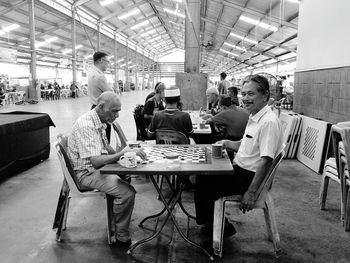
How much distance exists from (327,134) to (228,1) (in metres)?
9.76

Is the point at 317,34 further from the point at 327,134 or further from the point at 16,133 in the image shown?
the point at 16,133

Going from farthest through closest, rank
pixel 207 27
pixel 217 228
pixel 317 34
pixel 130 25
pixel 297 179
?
pixel 130 25
pixel 207 27
pixel 317 34
pixel 297 179
pixel 217 228

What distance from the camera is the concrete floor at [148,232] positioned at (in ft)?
7.57

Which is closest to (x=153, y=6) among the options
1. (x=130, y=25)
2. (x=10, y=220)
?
(x=130, y=25)

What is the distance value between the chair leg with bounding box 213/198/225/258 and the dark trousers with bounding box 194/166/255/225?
5 centimetres

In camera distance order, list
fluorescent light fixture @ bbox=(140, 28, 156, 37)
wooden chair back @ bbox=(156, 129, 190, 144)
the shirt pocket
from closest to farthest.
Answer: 1. the shirt pocket
2. wooden chair back @ bbox=(156, 129, 190, 144)
3. fluorescent light fixture @ bbox=(140, 28, 156, 37)

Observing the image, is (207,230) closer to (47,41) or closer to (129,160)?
(129,160)

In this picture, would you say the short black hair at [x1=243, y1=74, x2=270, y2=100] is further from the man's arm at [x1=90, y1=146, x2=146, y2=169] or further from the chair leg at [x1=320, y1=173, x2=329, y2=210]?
the chair leg at [x1=320, y1=173, x2=329, y2=210]

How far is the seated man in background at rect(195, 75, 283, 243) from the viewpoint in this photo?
6.75 feet

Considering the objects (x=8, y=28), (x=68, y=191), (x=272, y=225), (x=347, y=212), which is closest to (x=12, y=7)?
(x=8, y=28)

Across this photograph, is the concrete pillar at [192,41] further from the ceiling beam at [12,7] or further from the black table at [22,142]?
the ceiling beam at [12,7]

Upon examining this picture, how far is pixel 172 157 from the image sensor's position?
7.54 feet

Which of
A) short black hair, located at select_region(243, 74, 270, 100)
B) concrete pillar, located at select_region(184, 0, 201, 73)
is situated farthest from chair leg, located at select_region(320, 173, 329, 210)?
concrete pillar, located at select_region(184, 0, 201, 73)

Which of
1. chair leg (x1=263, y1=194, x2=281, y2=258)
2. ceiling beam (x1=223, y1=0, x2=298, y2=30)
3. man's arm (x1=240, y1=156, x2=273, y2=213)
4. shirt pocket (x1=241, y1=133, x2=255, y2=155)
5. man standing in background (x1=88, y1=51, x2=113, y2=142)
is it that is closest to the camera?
man's arm (x1=240, y1=156, x2=273, y2=213)
